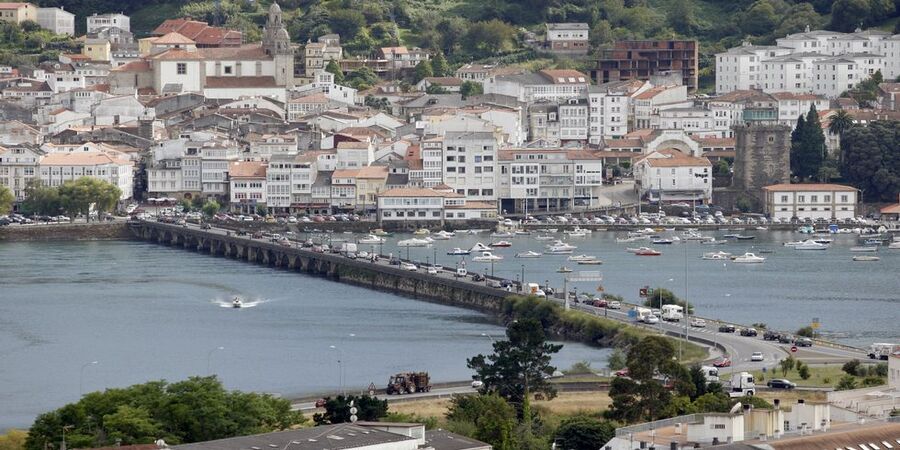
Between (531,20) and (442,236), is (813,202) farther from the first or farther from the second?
(531,20)

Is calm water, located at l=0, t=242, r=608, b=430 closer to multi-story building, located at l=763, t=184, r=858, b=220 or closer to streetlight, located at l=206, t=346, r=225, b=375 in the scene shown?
streetlight, located at l=206, t=346, r=225, b=375

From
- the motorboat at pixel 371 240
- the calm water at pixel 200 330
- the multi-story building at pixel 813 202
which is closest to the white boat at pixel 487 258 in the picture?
the calm water at pixel 200 330

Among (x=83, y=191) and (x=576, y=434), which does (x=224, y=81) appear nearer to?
(x=83, y=191)

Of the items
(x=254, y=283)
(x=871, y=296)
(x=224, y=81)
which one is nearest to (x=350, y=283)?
(x=254, y=283)

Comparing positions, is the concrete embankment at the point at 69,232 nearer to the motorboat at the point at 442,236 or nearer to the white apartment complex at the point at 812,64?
the motorboat at the point at 442,236

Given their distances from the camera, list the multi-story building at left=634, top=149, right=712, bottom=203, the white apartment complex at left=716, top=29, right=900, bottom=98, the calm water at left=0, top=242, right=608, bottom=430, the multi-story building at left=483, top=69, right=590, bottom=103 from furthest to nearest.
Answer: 1. the white apartment complex at left=716, top=29, right=900, bottom=98
2. the multi-story building at left=483, top=69, right=590, bottom=103
3. the multi-story building at left=634, top=149, right=712, bottom=203
4. the calm water at left=0, top=242, right=608, bottom=430

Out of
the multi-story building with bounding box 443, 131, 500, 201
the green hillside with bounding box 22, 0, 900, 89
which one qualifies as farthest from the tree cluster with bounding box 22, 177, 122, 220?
the green hillside with bounding box 22, 0, 900, 89
